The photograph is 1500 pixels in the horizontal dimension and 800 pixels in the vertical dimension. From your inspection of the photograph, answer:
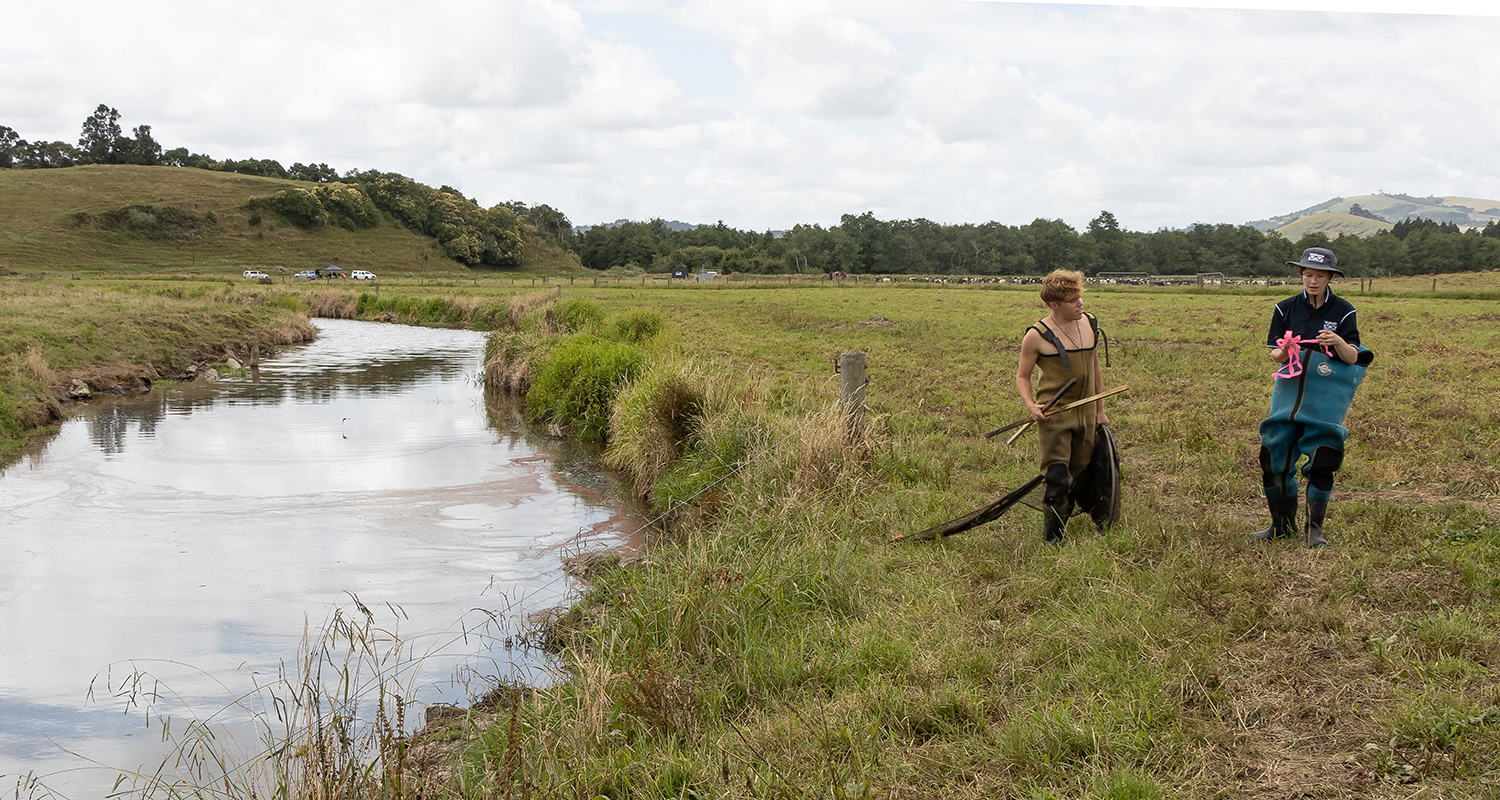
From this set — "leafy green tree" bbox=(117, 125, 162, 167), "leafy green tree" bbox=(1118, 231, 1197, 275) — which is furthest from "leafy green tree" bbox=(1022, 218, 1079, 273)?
"leafy green tree" bbox=(117, 125, 162, 167)

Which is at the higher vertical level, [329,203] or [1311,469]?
[329,203]

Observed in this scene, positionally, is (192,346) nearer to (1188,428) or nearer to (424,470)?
(424,470)

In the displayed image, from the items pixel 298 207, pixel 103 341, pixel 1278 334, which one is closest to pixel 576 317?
pixel 103 341

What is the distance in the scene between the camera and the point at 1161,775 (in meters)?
3.88

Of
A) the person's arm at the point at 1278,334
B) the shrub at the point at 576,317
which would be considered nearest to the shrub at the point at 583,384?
→ the shrub at the point at 576,317

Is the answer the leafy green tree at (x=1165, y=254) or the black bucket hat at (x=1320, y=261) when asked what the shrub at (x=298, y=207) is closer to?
the leafy green tree at (x=1165, y=254)

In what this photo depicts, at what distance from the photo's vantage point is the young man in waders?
21.0 feet

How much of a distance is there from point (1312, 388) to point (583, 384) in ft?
42.6

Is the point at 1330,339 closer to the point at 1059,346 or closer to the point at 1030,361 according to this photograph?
the point at 1059,346

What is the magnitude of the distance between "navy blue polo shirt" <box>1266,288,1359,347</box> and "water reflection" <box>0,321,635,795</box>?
5.80 m

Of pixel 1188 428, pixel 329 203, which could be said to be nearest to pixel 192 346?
pixel 1188 428

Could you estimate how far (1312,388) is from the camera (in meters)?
6.31

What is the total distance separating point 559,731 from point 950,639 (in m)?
2.20

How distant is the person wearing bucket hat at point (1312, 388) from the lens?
6.17 metres
